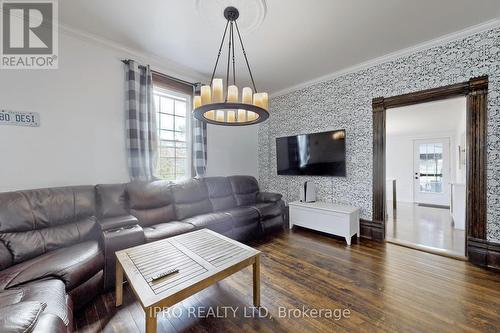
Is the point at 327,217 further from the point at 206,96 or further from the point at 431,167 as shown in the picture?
the point at 431,167

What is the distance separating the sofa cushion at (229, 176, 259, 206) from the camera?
3.69m

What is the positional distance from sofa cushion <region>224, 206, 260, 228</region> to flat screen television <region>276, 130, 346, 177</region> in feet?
4.61

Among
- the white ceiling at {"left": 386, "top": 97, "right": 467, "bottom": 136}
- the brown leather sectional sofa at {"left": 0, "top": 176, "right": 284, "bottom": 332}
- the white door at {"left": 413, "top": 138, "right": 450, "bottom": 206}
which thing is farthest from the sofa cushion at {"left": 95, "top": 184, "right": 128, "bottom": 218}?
the white door at {"left": 413, "top": 138, "right": 450, "bottom": 206}

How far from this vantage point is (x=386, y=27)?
2.34 metres

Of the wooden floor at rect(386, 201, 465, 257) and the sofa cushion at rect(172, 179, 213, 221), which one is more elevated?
the sofa cushion at rect(172, 179, 213, 221)

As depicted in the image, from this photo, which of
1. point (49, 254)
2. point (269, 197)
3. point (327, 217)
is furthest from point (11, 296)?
point (327, 217)

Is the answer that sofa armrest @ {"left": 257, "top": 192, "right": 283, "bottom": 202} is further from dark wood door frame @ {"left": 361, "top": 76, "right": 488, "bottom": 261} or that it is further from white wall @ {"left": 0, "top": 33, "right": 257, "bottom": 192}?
dark wood door frame @ {"left": 361, "top": 76, "right": 488, "bottom": 261}

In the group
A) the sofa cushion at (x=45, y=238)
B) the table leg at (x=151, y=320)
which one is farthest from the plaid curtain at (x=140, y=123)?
the table leg at (x=151, y=320)

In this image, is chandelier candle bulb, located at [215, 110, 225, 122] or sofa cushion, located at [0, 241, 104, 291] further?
chandelier candle bulb, located at [215, 110, 225, 122]

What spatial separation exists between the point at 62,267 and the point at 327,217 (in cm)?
319

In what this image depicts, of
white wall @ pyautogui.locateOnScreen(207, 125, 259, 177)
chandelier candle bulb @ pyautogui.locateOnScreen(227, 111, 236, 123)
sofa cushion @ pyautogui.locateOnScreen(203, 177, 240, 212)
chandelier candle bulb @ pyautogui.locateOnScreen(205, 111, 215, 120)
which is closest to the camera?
chandelier candle bulb @ pyautogui.locateOnScreen(205, 111, 215, 120)

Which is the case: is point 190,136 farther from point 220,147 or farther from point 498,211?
point 498,211

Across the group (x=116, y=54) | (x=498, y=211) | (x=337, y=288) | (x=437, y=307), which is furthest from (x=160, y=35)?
(x=498, y=211)

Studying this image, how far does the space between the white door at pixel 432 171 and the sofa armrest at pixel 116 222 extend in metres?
8.08
